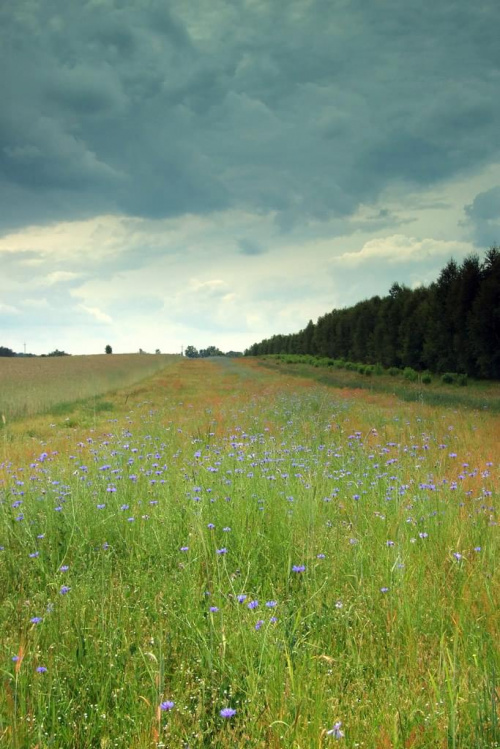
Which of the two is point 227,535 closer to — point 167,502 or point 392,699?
point 167,502

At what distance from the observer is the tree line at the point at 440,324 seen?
25359 mm

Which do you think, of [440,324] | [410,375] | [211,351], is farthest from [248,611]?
[211,351]

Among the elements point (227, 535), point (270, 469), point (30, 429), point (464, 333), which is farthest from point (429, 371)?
point (227, 535)

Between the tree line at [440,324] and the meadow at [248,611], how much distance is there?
71.7ft

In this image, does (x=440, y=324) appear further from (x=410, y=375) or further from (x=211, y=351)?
(x=211, y=351)

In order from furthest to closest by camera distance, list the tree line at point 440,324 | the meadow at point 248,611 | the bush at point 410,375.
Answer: the bush at point 410,375
the tree line at point 440,324
the meadow at point 248,611

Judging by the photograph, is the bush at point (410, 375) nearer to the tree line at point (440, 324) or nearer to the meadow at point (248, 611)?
the tree line at point (440, 324)

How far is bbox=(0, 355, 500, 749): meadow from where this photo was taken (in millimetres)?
2014

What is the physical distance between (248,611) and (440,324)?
29160 mm

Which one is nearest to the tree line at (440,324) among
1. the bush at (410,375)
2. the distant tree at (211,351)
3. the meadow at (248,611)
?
the bush at (410,375)

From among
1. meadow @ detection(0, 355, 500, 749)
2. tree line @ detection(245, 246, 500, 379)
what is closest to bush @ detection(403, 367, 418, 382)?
tree line @ detection(245, 246, 500, 379)

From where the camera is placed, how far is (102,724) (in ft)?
6.88

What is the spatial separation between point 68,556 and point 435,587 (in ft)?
8.62

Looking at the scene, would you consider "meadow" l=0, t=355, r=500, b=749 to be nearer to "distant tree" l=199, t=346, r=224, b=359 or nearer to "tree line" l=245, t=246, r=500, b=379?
"tree line" l=245, t=246, r=500, b=379
